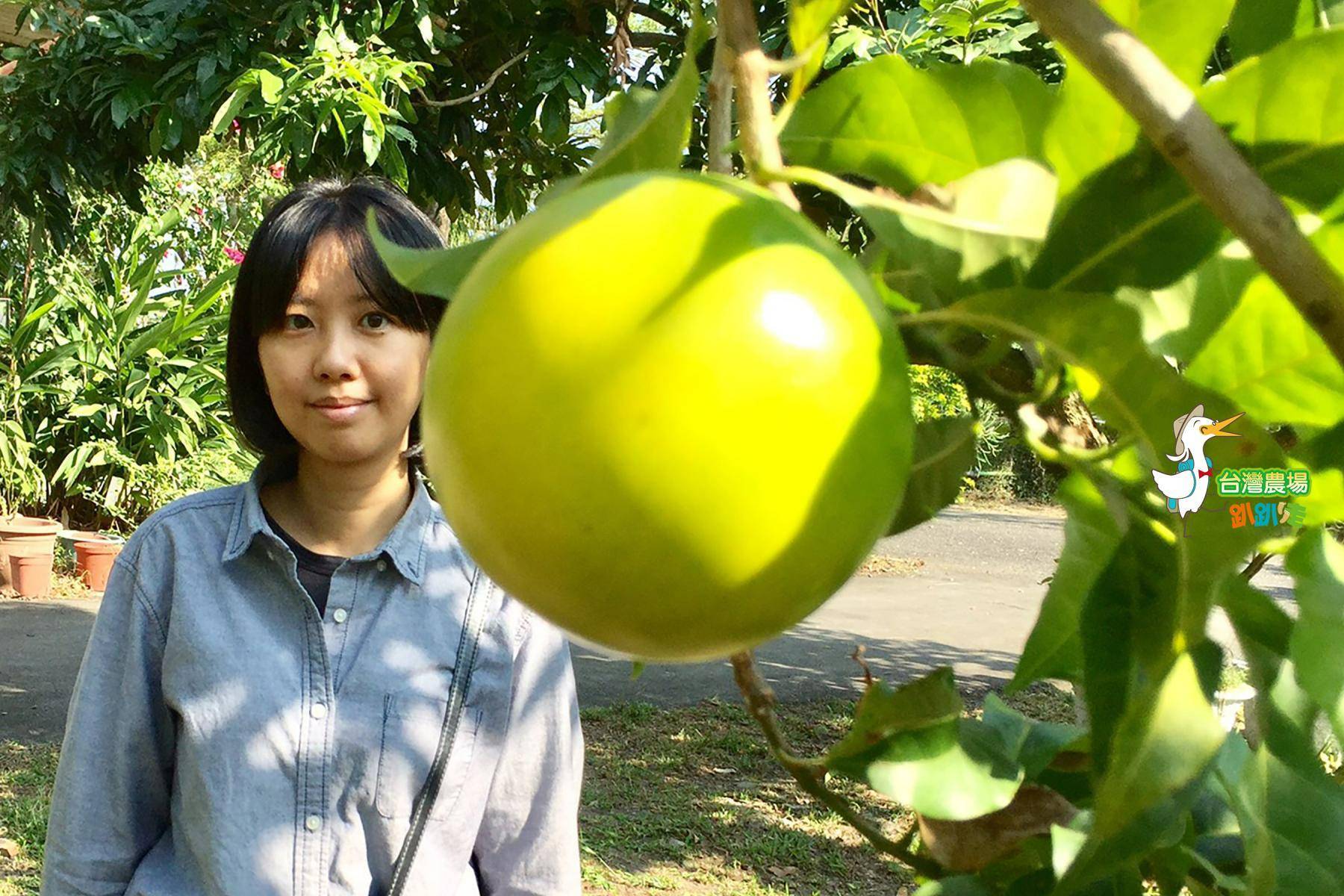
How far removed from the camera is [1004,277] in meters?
0.29

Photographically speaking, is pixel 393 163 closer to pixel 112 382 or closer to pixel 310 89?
pixel 310 89

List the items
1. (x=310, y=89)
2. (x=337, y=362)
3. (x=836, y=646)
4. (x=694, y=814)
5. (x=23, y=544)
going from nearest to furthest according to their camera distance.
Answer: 1. (x=337, y=362)
2. (x=310, y=89)
3. (x=694, y=814)
4. (x=23, y=544)
5. (x=836, y=646)

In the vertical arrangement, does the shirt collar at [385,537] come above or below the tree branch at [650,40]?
below

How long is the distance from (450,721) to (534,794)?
0.15 metres

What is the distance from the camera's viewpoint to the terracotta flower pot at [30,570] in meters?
4.77

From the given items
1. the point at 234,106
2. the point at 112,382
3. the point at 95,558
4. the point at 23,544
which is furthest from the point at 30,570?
the point at 234,106

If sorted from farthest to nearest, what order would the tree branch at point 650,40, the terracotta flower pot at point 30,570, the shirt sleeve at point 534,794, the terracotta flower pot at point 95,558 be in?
1. the terracotta flower pot at point 95,558
2. the terracotta flower pot at point 30,570
3. the tree branch at point 650,40
4. the shirt sleeve at point 534,794

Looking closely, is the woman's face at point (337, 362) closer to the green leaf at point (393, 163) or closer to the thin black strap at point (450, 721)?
the thin black strap at point (450, 721)

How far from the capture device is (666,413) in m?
0.25

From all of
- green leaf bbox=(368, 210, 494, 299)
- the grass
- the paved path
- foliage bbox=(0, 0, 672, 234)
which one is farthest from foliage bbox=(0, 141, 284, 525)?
green leaf bbox=(368, 210, 494, 299)

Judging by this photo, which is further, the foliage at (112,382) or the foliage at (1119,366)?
the foliage at (112,382)

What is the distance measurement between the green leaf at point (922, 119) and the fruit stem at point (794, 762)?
133mm

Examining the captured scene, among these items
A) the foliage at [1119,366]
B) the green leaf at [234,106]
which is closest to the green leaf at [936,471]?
the foliage at [1119,366]

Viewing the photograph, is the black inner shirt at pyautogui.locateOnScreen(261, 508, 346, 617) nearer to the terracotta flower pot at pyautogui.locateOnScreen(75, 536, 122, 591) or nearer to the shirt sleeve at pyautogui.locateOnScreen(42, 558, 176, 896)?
the shirt sleeve at pyautogui.locateOnScreen(42, 558, 176, 896)
